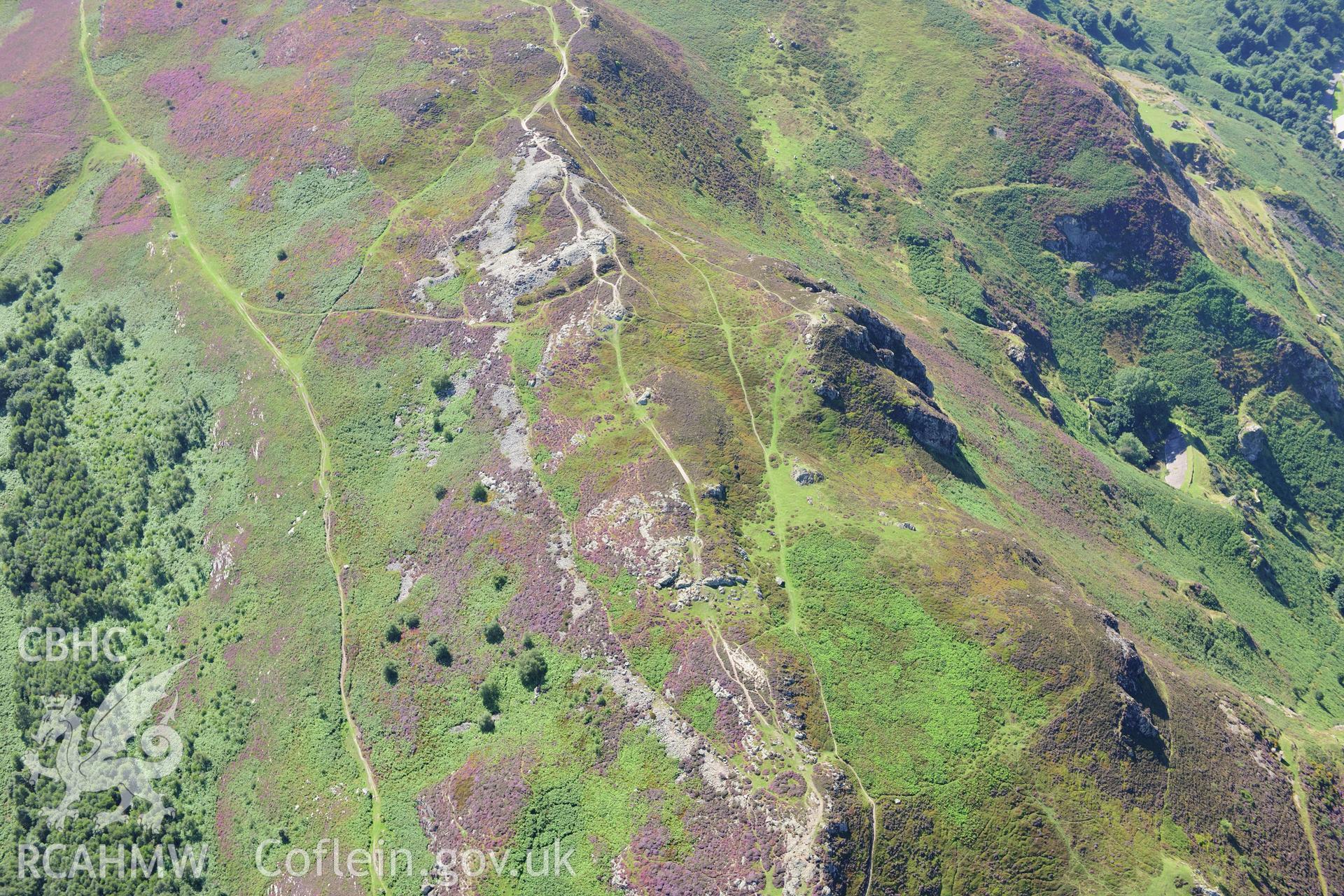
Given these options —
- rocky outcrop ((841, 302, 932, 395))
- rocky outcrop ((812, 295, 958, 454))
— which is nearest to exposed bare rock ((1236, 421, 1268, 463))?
rocky outcrop ((841, 302, 932, 395))

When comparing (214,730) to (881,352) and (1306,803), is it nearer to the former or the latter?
(881,352)

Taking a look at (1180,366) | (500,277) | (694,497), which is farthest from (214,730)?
(1180,366)

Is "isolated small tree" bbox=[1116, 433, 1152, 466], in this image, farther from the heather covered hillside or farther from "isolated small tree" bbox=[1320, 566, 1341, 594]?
"isolated small tree" bbox=[1320, 566, 1341, 594]

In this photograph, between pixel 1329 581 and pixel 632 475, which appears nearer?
pixel 632 475

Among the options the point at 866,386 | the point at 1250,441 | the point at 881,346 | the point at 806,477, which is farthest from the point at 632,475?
the point at 1250,441

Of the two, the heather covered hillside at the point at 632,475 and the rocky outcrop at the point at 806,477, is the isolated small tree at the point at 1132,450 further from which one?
the rocky outcrop at the point at 806,477

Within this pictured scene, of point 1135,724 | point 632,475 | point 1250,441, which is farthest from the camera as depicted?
point 1250,441

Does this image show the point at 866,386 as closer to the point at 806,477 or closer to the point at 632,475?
the point at 806,477
